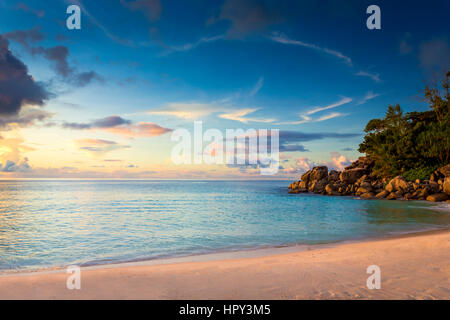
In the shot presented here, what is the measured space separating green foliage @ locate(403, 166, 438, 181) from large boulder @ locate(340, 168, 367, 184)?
1064 cm

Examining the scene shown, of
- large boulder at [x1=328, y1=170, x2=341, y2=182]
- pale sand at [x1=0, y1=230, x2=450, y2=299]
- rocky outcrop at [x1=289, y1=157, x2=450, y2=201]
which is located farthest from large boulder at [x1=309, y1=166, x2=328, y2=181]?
pale sand at [x1=0, y1=230, x2=450, y2=299]

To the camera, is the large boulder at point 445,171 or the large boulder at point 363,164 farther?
the large boulder at point 363,164

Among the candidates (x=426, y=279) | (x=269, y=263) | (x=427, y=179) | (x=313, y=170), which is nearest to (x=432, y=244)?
(x=426, y=279)

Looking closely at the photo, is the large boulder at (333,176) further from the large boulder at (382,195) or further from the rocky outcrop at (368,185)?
the large boulder at (382,195)

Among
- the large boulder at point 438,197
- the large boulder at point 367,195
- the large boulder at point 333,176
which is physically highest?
the large boulder at point 333,176

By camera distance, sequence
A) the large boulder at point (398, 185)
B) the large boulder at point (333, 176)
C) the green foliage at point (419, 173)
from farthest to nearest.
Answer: the large boulder at point (333, 176) < the green foliage at point (419, 173) < the large boulder at point (398, 185)

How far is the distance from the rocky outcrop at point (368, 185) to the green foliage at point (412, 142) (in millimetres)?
3164

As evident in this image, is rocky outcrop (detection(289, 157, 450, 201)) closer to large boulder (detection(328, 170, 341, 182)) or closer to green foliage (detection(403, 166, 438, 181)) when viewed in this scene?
large boulder (detection(328, 170, 341, 182))

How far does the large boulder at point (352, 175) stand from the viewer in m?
58.6

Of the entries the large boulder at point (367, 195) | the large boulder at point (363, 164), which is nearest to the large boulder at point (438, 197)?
the large boulder at point (367, 195)

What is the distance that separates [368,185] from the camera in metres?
51.7

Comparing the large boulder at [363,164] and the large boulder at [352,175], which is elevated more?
the large boulder at [363,164]

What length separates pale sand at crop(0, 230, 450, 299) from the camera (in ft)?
19.1
